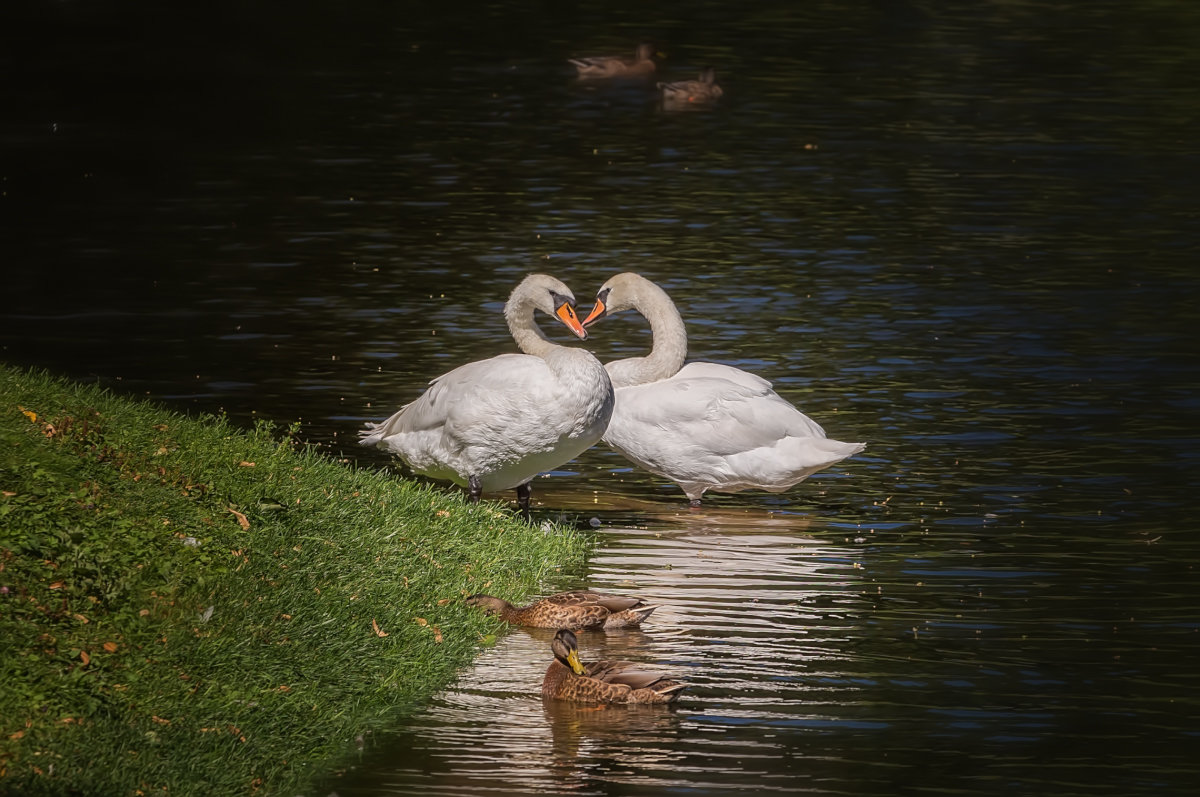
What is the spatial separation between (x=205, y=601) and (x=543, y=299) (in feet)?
14.8

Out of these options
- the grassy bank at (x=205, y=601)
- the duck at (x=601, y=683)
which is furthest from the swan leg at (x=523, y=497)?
the duck at (x=601, y=683)

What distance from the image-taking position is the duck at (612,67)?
38.4 m

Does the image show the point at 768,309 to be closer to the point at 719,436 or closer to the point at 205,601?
the point at 719,436

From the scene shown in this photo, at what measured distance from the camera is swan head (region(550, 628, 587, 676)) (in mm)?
9500

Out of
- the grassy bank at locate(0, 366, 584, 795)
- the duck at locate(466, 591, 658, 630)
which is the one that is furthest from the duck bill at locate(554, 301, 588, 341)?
the duck at locate(466, 591, 658, 630)

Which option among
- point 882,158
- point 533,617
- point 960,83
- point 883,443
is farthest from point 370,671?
point 960,83

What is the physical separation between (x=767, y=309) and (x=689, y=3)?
33687 mm

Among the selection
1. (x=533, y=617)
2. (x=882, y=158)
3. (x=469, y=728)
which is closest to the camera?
(x=469, y=728)

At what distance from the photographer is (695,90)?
1394 inches

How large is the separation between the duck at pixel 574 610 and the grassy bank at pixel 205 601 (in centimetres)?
23

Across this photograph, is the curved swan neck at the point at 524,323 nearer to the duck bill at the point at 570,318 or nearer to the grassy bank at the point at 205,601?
the duck bill at the point at 570,318

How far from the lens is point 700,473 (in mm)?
14148

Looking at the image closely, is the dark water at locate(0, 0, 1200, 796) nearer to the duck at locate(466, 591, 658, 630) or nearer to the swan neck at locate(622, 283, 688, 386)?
the duck at locate(466, 591, 658, 630)

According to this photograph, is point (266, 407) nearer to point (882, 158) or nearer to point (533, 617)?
point (533, 617)
